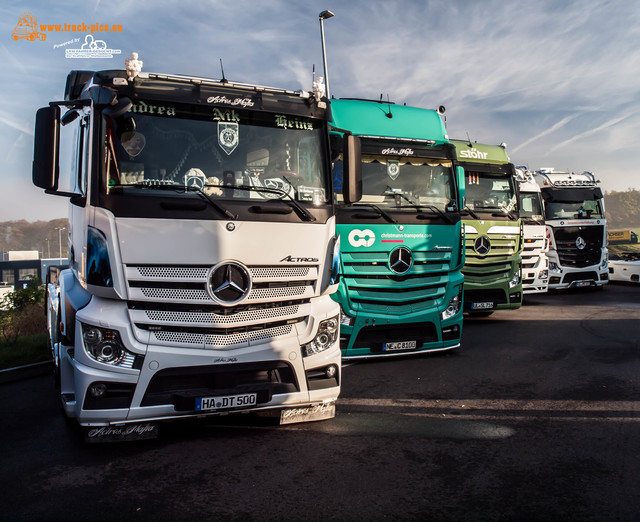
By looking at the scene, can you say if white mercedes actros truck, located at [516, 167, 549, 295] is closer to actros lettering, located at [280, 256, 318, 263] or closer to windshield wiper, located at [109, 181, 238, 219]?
actros lettering, located at [280, 256, 318, 263]

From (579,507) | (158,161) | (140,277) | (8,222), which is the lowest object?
(579,507)

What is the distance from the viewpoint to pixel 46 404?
6094 millimetres

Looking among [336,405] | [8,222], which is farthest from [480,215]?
[8,222]

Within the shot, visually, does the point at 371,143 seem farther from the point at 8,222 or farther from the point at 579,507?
the point at 8,222

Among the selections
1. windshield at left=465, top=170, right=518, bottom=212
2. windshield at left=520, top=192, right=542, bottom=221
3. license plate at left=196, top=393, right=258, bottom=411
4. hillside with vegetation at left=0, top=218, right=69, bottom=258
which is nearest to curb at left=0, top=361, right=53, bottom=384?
license plate at left=196, top=393, right=258, bottom=411

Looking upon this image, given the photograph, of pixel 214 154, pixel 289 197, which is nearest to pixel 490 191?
pixel 289 197

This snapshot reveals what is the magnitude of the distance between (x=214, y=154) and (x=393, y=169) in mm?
3524

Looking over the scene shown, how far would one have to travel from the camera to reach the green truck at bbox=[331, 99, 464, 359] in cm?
729

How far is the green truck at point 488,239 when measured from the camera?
10.6 meters

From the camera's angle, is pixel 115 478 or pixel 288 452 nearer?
pixel 115 478

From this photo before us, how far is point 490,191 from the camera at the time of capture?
11.2 meters

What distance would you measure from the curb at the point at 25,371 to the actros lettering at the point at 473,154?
814cm

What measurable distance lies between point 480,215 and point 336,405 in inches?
243

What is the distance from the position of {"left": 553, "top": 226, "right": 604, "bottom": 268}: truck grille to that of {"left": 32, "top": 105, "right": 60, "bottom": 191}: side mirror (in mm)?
14976
